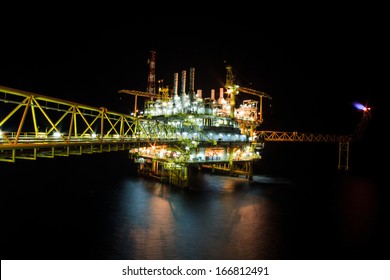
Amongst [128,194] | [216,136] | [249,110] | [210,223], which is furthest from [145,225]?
[249,110]

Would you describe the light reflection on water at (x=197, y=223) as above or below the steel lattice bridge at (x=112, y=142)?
below

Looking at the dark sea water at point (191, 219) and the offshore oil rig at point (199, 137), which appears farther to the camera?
the offshore oil rig at point (199, 137)

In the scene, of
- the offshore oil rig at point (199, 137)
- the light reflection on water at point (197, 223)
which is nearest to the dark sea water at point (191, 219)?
the light reflection on water at point (197, 223)

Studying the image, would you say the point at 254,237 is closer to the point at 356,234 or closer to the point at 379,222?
the point at 356,234

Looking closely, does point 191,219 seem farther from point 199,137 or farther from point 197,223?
point 199,137

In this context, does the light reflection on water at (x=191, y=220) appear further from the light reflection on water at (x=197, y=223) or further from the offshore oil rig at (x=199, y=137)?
the offshore oil rig at (x=199, y=137)
